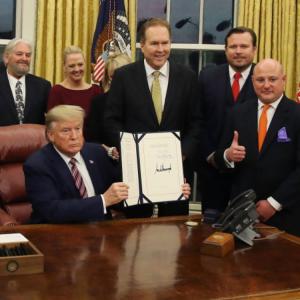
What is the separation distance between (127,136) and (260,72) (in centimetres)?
92

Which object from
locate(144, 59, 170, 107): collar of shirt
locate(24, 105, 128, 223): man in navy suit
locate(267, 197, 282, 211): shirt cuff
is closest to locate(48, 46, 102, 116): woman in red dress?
locate(144, 59, 170, 107): collar of shirt

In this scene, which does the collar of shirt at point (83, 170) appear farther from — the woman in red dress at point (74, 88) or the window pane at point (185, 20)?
the window pane at point (185, 20)

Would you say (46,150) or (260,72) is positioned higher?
(260,72)

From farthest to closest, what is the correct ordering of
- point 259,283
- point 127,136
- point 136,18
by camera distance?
point 136,18 → point 127,136 → point 259,283

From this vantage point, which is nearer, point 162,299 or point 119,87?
point 162,299

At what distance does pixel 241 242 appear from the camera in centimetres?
245

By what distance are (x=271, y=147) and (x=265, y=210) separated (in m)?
0.37

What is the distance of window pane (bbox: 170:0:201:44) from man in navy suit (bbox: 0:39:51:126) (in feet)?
6.10

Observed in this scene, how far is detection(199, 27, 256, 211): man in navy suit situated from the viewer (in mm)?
3730

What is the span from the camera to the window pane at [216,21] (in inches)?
233

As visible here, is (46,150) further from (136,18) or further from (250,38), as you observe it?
(136,18)

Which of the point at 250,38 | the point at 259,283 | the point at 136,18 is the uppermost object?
the point at 136,18

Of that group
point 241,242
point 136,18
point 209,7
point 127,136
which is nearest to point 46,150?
point 127,136

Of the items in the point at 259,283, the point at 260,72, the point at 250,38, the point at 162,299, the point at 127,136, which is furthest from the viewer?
the point at 250,38
